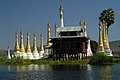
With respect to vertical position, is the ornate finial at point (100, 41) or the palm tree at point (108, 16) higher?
the palm tree at point (108, 16)

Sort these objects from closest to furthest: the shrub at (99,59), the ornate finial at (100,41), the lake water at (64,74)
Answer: the lake water at (64,74), the shrub at (99,59), the ornate finial at (100,41)

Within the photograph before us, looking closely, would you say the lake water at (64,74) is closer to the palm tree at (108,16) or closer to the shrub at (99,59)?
the shrub at (99,59)

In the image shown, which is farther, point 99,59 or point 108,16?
point 108,16

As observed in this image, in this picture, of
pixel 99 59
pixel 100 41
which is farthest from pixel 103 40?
pixel 99 59

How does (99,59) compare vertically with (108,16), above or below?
below

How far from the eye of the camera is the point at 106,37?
10388 cm

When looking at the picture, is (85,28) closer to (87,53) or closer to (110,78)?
(87,53)

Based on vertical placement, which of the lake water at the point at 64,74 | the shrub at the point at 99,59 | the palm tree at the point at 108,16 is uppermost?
the palm tree at the point at 108,16

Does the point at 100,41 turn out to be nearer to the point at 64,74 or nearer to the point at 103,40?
the point at 103,40

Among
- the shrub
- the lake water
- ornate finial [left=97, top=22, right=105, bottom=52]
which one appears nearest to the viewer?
the lake water

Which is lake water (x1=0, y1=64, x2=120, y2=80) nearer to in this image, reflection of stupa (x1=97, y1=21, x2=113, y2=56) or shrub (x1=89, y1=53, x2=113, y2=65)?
shrub (x1=89, y1=53, x2=113, y2=65)

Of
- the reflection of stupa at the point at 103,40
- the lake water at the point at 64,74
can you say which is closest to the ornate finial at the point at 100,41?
the reflection of stupa at the point at 103,40

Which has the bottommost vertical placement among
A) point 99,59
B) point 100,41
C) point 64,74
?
point 64,74

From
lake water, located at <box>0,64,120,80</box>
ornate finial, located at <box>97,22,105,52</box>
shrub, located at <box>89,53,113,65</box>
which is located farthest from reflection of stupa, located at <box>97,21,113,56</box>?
lake water, located at <box>0,64,120,80</box>
